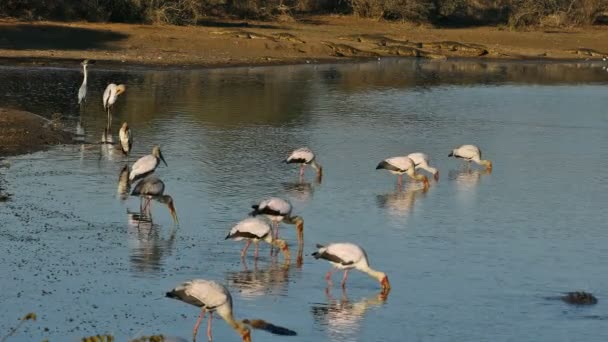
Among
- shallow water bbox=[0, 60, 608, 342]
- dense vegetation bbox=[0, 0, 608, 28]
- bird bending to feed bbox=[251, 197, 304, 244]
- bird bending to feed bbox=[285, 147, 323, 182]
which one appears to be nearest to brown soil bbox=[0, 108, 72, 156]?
shallow water bbox=[0, 60, 608, 342]

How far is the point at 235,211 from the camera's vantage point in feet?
54.7

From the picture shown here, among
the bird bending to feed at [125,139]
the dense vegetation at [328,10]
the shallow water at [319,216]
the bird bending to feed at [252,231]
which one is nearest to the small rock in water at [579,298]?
the shallow water at [319,216]

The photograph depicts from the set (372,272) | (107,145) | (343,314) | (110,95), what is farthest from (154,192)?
(110,95)

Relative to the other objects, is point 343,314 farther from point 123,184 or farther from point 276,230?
point 123,184

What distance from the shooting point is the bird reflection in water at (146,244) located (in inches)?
543

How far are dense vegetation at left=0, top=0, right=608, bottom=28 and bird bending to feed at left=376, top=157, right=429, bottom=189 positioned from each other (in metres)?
20.9

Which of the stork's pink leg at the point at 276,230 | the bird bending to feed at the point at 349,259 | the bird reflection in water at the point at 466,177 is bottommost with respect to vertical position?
the bird reflection in water at the point at 466,177

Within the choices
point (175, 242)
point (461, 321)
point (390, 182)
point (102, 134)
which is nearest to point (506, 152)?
point (390, 182)

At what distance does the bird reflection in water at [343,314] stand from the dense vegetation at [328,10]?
27.0m

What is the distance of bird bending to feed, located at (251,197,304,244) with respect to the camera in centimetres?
1473

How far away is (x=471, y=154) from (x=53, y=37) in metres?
18.7

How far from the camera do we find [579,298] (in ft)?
42.3

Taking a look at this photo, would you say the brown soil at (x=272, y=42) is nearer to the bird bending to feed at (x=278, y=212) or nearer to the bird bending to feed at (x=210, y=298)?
the bird bending to feed at (x=278, y=212)

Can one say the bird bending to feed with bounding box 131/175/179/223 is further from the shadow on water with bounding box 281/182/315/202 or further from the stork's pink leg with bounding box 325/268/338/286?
the stork's pink leg with bounding box 325/268/338/286
